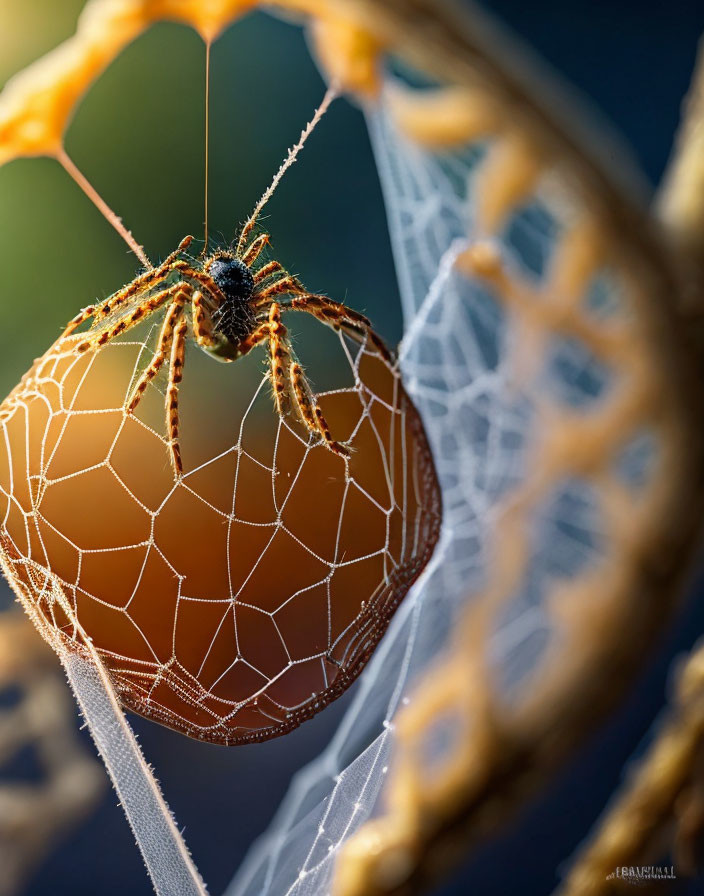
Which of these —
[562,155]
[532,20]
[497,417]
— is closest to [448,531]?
[497,417]

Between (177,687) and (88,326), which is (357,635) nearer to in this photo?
(177,687)

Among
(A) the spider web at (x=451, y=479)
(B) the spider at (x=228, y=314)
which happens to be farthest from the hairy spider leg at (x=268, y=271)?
(A) the spider web at (x=451, y=479)

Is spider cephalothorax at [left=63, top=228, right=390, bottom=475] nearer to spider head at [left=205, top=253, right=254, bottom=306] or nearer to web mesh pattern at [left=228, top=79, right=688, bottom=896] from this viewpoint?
spider head at [left=205, top=253, right=254, bottom=306]

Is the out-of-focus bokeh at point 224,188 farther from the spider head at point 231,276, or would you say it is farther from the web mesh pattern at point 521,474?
the web mesh pattern at point 521,474

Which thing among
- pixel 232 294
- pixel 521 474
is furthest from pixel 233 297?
pixel 521 474

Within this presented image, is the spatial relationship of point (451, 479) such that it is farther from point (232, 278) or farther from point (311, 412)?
point (232, 278)

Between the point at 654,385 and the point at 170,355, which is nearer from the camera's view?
the point at 654,385

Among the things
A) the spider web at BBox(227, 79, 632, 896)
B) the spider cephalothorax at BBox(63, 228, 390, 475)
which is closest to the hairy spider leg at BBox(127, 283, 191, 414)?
the spider cephalothorax at BBox(63, 228, 390, 475)
